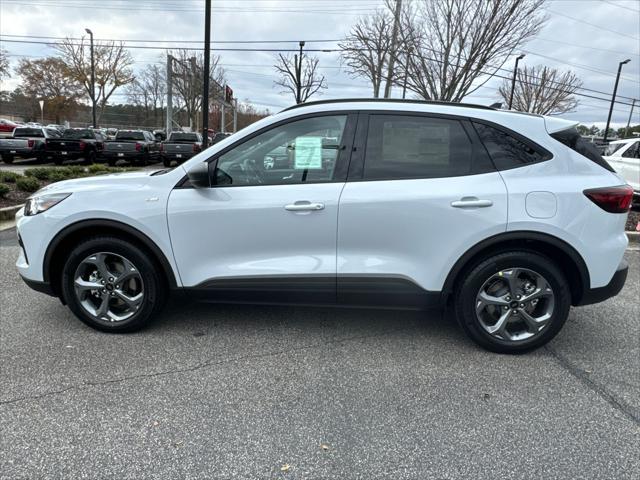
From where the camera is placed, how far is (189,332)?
3574 millimetres

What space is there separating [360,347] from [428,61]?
39.2 ft

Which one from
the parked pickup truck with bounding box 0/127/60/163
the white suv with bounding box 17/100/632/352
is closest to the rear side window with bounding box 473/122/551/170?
the white suv with bounding box 17/100/632/352

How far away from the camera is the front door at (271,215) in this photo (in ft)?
10.3

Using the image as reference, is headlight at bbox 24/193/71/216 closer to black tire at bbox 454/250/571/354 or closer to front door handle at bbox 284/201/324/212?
front door handle at bbox 284/201/324/212

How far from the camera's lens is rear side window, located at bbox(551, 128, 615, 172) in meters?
3.17

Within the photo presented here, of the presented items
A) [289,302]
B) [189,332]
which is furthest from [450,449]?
[189,332]

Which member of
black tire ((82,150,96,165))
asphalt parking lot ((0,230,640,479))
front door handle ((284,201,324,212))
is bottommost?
asphalt parking lot ((0,230,640,479))

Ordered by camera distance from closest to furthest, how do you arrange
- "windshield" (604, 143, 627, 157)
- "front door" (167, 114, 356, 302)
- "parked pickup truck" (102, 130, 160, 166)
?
"front door" (167, 114, 356, 302) < "windshield" (604, 143, 627, 157) < "parked pickup truck" (102, 130, 160, 166)

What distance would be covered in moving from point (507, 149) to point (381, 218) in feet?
3.37

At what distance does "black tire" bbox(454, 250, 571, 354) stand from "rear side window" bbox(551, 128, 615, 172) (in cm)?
77

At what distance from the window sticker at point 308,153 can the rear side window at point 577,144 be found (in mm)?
1662

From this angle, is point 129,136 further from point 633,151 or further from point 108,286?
point 108,286

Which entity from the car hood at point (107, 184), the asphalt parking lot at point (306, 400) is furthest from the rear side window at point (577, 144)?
the car hood at point (107, 184)

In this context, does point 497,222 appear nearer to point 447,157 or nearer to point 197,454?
point 447,157
